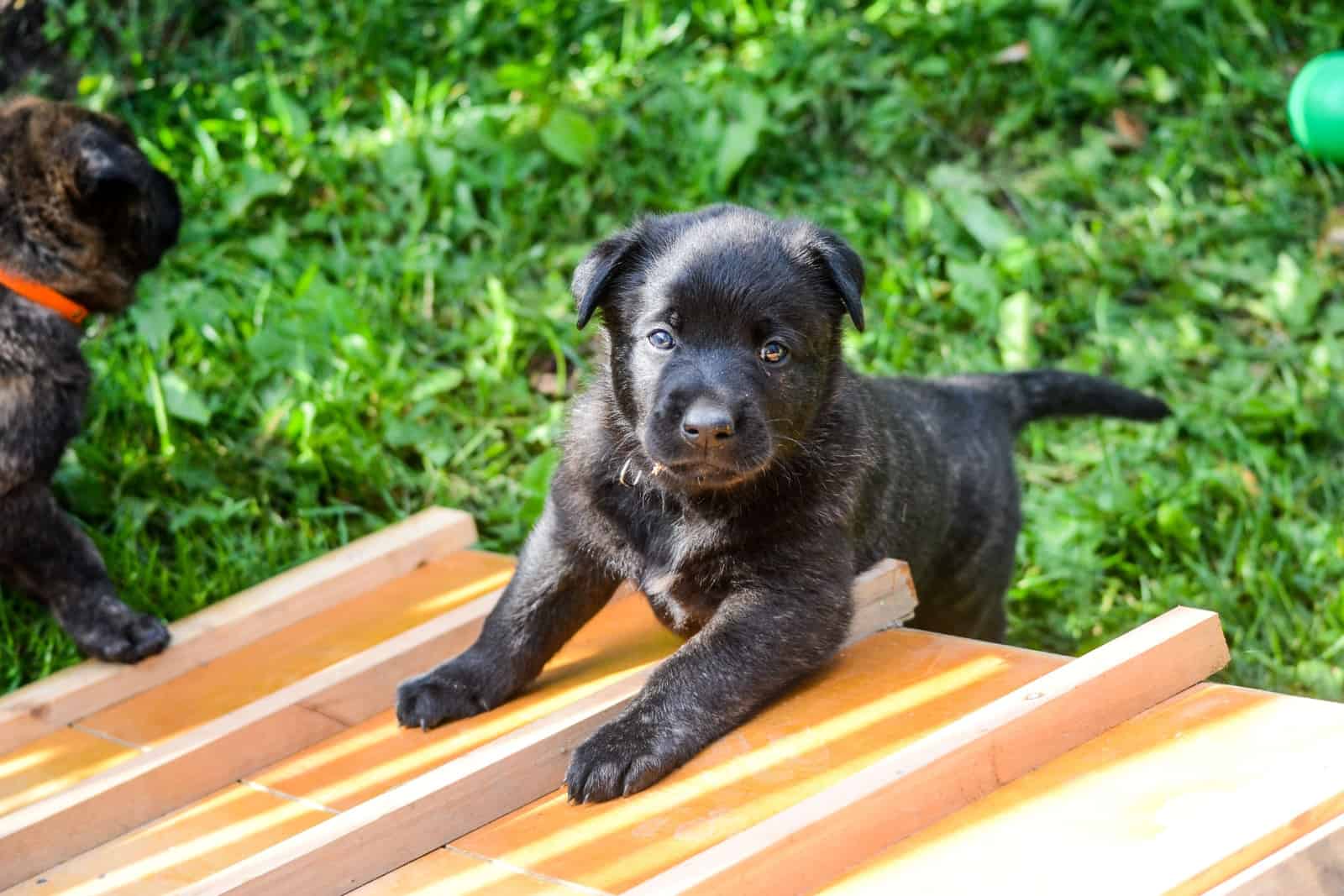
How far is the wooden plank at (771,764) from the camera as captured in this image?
2633 millimetres

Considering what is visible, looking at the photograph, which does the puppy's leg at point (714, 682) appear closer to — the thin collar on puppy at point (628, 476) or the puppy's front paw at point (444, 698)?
the thin collar on puppy at point (628, 476)

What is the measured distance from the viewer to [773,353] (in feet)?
10.1

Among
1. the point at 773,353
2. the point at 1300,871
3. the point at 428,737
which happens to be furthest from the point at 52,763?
the point at 1300,871

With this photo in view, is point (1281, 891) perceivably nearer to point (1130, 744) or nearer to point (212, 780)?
point (1130, 744)

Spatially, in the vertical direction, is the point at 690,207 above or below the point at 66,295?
below

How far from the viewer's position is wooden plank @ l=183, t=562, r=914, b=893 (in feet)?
8.54

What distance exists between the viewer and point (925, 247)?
604cm

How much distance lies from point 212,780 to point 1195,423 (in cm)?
333

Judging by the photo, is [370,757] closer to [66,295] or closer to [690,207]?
[66,295]

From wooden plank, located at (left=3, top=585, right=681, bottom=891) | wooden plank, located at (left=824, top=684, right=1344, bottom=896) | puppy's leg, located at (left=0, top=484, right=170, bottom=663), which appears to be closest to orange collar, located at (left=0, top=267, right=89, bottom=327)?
puppy's leg, located at (left=0, top=484, right=170, bottom=663)

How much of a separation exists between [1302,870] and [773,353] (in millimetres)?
1345

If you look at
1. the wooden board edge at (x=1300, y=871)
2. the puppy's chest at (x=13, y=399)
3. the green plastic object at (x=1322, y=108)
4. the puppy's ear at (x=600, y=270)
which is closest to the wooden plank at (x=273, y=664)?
the puppy's chest at (x=13, y=399)

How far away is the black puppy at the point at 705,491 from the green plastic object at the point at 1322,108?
228cm

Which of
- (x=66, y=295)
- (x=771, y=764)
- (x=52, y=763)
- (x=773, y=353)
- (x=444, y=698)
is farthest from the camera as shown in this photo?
(x=66, y=295)
